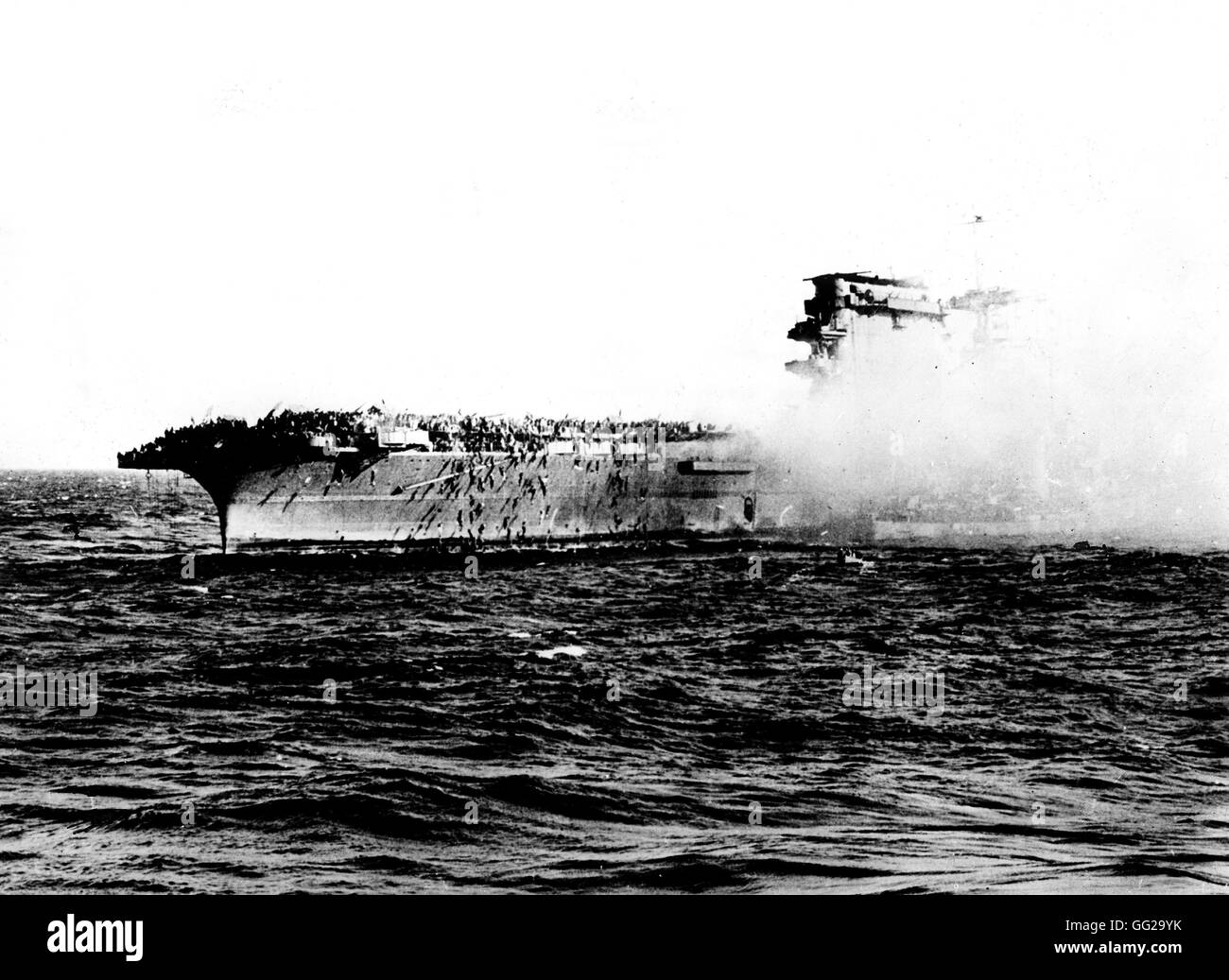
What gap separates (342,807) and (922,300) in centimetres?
5440

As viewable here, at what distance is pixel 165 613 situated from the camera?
77.8 feet

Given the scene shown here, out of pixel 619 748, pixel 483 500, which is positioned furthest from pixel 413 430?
pixel 619 748

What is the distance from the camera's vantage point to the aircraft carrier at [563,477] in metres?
39.0

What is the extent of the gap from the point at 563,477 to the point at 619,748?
1354 inches

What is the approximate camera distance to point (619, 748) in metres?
11.4

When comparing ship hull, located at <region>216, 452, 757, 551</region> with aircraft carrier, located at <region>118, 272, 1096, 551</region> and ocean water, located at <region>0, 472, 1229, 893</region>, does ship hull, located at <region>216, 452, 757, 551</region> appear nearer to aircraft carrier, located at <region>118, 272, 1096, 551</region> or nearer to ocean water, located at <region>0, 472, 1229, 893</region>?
aircraft carrier, located at <region>118, 272, 1096, 551</region>

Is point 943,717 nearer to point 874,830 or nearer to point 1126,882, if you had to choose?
point 874,830

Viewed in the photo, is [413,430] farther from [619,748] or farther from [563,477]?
[619,748]

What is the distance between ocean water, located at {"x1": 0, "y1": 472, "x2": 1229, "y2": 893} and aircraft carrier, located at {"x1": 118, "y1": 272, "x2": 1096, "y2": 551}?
13.6m

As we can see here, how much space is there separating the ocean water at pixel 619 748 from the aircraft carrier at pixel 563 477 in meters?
13.6

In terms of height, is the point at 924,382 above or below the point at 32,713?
above

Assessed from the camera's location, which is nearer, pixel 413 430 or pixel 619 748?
pixel 619 748

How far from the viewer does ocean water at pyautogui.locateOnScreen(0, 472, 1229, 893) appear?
7.38 m

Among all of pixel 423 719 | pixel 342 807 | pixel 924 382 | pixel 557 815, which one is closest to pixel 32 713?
pixel 423 719
